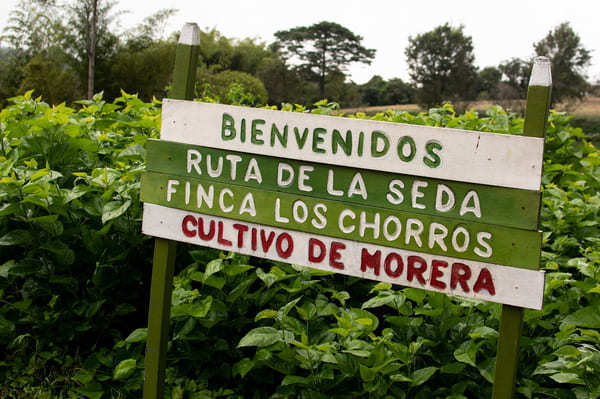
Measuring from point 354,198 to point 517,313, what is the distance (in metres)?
0.63

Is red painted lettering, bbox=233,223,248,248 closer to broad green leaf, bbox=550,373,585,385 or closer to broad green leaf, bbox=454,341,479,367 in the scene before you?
broad green leaf, bbox=454,341,479,367

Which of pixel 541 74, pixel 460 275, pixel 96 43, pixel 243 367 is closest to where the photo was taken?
pixel 541 74

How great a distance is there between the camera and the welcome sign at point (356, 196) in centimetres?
180

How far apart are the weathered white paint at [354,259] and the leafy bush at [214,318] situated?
24 cm

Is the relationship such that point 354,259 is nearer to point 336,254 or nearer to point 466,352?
point 336,254

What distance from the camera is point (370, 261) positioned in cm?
196

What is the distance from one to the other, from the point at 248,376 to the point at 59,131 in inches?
64.0

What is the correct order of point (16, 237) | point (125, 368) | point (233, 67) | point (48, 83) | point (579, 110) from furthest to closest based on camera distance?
point (233, 67), point (579, 110), point (48, 83), point (16, 237), point (125, 368)

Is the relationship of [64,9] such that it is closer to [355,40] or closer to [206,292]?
[206,292]

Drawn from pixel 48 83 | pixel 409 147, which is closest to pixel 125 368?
pixel 409 147

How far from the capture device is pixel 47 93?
784 inches

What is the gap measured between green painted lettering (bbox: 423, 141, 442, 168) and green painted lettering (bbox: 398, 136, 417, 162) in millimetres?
41

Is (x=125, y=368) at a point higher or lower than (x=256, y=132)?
lower

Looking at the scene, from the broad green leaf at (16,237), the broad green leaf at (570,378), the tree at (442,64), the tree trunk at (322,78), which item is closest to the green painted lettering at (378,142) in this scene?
the broad green leaf at (570,378)
